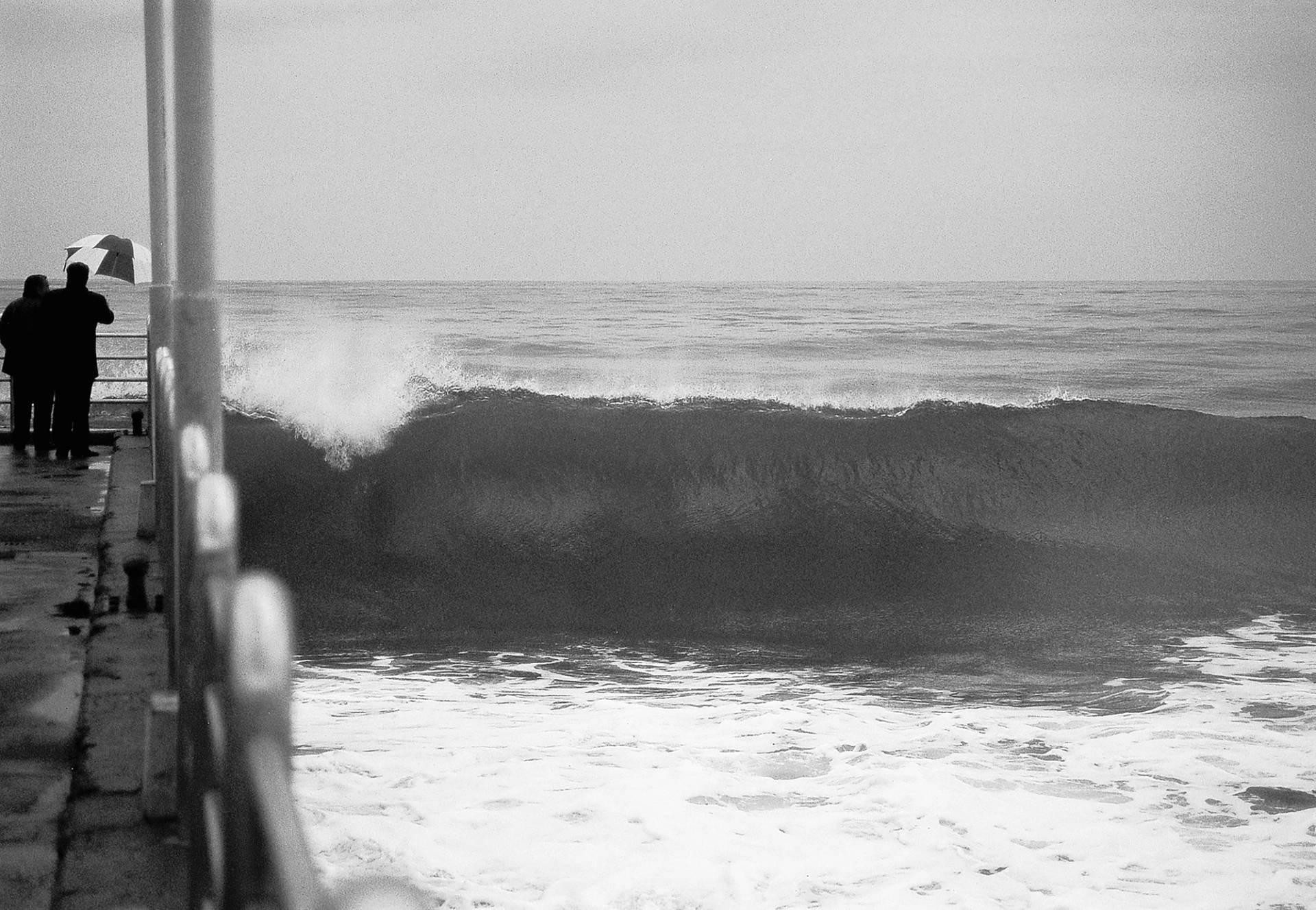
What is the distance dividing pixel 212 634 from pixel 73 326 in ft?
26.5

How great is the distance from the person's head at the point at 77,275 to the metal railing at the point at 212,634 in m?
4.95

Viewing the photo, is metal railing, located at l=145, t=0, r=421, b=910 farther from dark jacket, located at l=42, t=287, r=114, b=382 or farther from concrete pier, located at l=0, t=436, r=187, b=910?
dark jacket, located at l=42, t=287, r=114, b=382

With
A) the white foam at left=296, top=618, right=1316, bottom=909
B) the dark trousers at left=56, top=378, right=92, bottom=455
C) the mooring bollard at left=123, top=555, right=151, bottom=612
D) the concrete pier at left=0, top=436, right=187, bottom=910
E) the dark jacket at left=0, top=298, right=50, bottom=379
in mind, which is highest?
the dark jacket at left=0, top=298, right=50, bottom=379

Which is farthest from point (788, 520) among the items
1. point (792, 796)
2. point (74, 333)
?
point (792, 796)

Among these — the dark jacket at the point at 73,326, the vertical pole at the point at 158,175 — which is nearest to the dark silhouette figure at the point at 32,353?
the dark jacket at the point at 73,326

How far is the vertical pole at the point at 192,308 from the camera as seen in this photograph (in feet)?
8.50

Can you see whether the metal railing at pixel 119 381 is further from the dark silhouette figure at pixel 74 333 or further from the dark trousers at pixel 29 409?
the dark trousers at pixel 29 409

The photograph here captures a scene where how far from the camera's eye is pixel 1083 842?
6.04m

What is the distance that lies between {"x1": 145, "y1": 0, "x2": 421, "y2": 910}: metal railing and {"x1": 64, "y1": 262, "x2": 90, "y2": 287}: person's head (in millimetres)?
4952

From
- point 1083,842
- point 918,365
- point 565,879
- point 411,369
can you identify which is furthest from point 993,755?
point 918,365

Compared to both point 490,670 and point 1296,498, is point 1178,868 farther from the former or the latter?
point 1296,498

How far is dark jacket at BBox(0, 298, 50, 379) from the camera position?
30.4 feet

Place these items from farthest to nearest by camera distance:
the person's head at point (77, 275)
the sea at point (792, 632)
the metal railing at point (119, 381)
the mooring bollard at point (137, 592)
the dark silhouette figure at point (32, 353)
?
1. the metal railing at point (119, 381)
2. the dark silhouette figure at point (32, 353)
3. the person's head at point (77, 275)
4. the sea at point (792, 632)
5. the mooring bollard at point (137, 592)

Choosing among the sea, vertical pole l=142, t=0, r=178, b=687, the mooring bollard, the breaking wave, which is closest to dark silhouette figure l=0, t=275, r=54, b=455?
the sea
